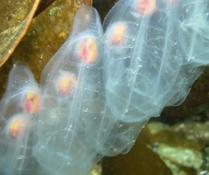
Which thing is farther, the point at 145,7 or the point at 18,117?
the point at 18,117

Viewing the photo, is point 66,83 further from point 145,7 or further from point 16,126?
point 145,7

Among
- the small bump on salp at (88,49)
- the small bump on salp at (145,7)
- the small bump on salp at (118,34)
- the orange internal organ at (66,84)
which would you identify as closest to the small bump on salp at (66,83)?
the orange internal organ at (66,84)

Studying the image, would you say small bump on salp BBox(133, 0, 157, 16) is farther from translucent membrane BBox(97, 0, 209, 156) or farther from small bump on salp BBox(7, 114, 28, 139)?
small bump on salp BBox(7, 114, 28, 139)

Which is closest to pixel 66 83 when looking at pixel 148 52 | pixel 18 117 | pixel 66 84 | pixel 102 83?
pixel 66 84

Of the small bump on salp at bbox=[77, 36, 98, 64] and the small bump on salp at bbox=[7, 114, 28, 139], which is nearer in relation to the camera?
the small bump on salp at bbox=[77, 36, 98, 64]

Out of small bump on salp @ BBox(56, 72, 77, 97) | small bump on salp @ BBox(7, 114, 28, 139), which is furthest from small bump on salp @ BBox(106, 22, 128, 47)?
small bump on salp @ BBox(7, 114, 28, 139)

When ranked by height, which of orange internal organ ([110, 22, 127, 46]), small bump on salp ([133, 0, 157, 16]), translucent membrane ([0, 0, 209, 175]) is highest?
small bump on salp ([133, 0, 157, 16])

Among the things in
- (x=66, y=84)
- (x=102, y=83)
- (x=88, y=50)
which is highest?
(x=88, y=50)

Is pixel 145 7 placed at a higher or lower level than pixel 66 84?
higher
